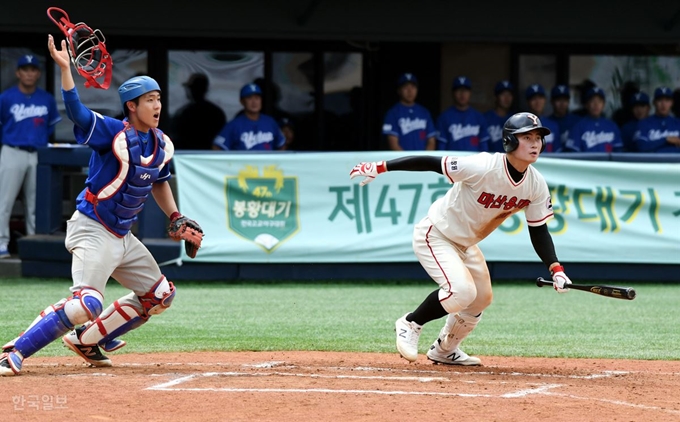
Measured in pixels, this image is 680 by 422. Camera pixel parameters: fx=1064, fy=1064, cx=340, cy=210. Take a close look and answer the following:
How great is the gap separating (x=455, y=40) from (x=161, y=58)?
3.81 meters

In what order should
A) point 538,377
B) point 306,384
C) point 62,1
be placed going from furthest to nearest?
point 62,1 → point 538,377 → point 306,384

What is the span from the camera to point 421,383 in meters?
5.83

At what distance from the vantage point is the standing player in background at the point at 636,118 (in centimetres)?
1363

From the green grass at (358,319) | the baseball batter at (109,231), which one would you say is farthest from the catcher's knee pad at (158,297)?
the green grass at (358,319)

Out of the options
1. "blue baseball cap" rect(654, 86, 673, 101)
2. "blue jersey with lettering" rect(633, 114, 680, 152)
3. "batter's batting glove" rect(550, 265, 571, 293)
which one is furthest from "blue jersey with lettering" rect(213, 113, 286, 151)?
"batter's batting glove" rect(550, 265, 571, 293)

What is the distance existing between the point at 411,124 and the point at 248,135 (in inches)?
77.3

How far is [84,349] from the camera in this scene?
617 centimetres

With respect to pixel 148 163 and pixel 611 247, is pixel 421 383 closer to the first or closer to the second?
pixel 148 163

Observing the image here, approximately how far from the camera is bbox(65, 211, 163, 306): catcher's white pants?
584 cm

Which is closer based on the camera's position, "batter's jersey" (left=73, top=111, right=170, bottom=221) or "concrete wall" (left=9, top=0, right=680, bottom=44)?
"batter's jersey" (left=73, top=111, right=170, bottom=221)

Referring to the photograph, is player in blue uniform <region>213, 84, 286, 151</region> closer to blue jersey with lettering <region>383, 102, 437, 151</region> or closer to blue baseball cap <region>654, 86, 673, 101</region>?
blue jersey with lettering <region>383, 102, 437, 151</region>

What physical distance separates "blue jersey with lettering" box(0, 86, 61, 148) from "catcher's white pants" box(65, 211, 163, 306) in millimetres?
6078

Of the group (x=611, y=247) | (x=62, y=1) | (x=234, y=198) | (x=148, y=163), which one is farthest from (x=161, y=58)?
(x=148, y=163)

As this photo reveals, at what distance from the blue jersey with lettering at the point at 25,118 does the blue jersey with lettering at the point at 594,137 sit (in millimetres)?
6211
